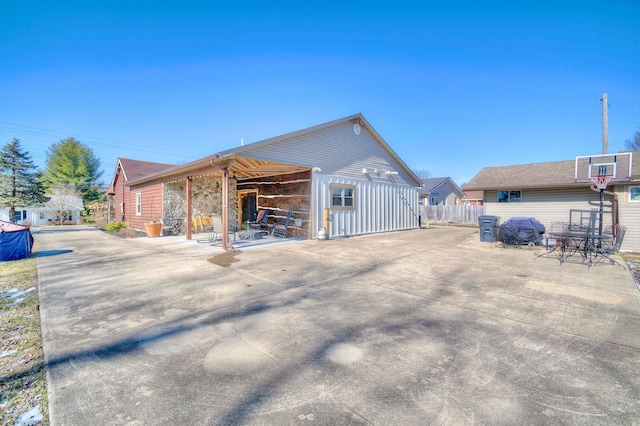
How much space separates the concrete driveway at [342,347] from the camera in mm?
1971

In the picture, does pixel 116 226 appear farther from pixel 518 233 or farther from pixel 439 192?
pixel 439 192

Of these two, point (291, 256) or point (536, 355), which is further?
point (291, 256)

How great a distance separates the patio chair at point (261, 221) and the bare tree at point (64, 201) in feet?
98.2

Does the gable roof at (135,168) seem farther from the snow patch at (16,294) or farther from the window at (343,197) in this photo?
the snow patch at (16,294)

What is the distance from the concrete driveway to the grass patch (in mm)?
101

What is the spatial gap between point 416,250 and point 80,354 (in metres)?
7.97

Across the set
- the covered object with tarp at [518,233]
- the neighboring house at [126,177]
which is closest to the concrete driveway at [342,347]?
the covered object with tarp at [518,233]

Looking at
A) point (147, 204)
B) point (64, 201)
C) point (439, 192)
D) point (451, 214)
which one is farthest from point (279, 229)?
point (64, 201)

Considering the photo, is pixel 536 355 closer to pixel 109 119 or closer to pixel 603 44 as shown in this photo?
pixel 603 44

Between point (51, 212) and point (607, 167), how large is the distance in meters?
48.6

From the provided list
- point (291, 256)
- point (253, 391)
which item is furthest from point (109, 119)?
point (253, 391)

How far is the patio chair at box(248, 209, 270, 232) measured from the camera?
12555 millimetres

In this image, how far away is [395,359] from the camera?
104 inches

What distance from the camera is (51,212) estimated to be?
3341 centimetres
